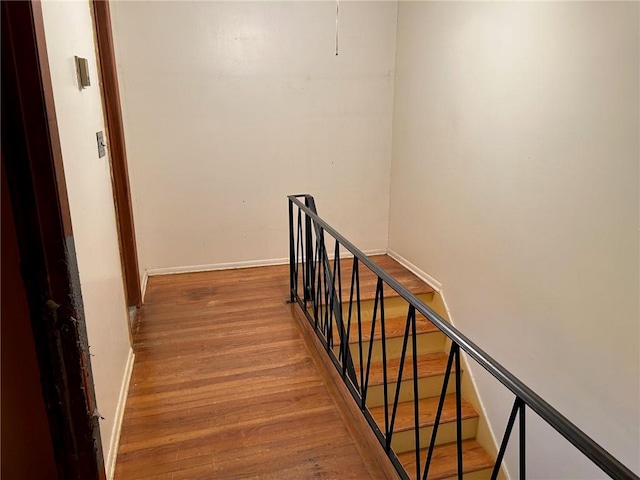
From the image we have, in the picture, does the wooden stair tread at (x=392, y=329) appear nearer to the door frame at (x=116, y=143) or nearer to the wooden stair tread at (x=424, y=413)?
the wooden stair tread at (x=424, y=413)

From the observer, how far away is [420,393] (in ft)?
10.5

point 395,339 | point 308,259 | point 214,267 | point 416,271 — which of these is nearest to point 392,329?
point 395,339

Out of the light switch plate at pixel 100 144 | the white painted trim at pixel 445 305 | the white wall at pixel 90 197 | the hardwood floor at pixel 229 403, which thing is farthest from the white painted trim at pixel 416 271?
the light switch plate at pixel 100 144

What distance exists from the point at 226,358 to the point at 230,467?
832mm

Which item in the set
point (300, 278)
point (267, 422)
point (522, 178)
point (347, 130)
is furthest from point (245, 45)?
point (267, 422)

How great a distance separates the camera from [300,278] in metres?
3.79

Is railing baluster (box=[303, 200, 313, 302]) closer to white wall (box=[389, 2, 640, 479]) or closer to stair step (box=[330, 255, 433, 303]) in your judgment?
stair step (box=[330, 255, 433, 303])

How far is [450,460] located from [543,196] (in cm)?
178

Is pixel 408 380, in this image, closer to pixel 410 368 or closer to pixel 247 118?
pixel 410 368

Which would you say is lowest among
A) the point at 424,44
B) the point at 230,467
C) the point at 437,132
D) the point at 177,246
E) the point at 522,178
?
the point at 230,467

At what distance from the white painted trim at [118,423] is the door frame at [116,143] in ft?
1.74

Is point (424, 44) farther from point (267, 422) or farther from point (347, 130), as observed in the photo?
point (267, 422)

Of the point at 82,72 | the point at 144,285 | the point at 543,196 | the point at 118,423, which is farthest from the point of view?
the point at 144,285

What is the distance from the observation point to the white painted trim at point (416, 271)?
3.57 metres
